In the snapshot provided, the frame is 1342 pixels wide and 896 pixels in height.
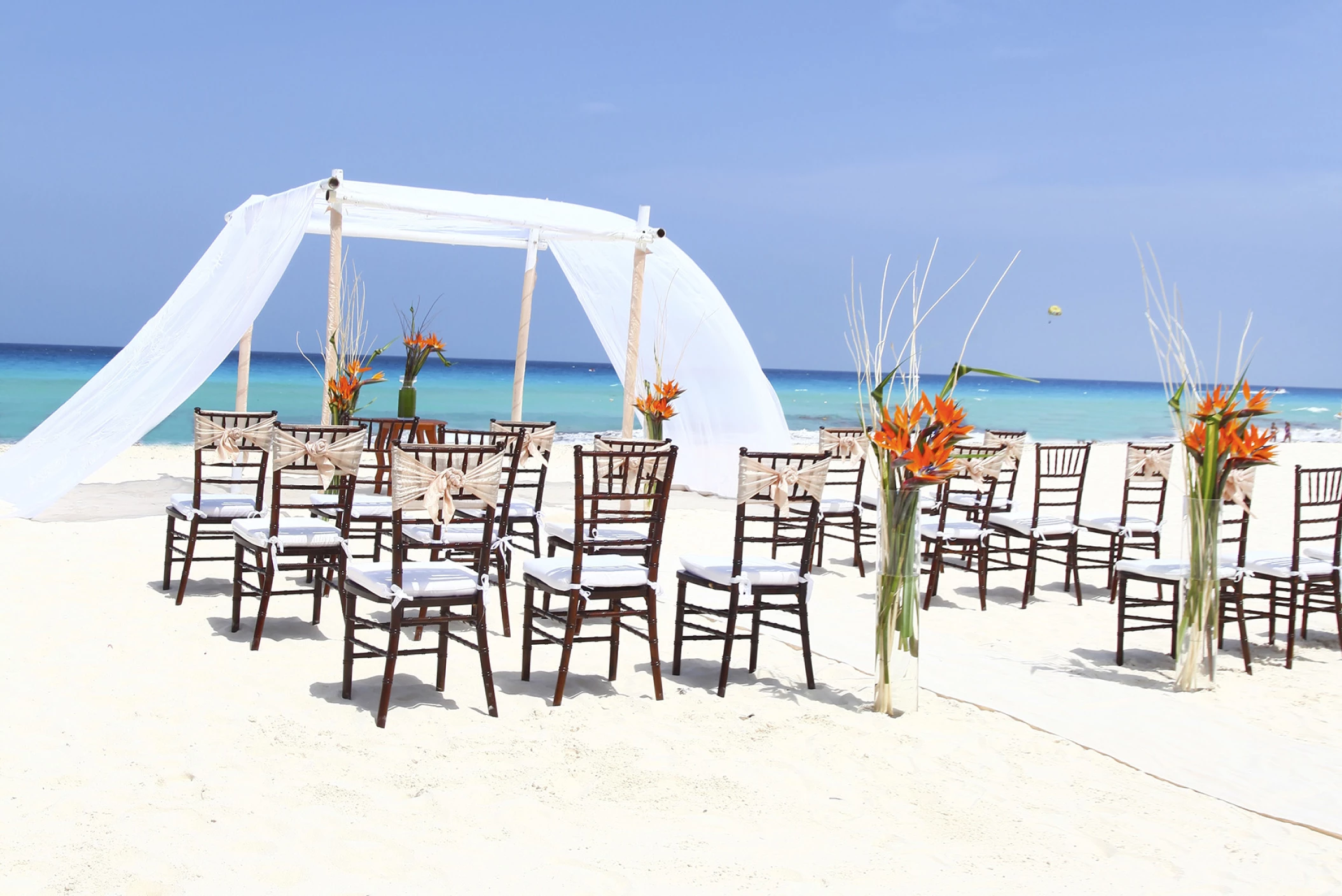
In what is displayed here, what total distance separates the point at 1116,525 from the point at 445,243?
20.0ft

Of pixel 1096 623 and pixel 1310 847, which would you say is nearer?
pixel 1310 847

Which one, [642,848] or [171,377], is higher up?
[171,377]

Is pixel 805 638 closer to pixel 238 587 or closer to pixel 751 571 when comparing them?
pixel 751 571

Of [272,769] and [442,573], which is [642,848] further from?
[442,573]

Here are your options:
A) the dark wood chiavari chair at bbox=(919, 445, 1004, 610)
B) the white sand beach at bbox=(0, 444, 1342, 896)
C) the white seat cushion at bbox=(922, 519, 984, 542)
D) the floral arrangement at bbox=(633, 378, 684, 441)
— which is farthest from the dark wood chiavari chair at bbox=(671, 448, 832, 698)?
the floral arrangement at bbox=(633, 378, 684, 441)

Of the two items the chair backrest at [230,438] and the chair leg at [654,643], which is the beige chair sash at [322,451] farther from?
the chair leg at [654,643]

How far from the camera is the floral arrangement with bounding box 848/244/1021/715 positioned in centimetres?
401

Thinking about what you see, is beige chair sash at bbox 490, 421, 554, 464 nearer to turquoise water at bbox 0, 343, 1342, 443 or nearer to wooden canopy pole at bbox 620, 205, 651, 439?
wooden canopy pole at bbox 620, 205, 651, 439

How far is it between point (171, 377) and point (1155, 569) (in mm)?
5910

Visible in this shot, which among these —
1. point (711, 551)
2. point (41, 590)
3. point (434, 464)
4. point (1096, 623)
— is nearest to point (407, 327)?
point (711, 551)

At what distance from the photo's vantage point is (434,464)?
3895 millimetres

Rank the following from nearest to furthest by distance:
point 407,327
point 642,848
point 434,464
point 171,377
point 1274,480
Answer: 1. point 642,848
2. point 434,464
3. point 171,377
4. point 407,327
5. point 1274,480

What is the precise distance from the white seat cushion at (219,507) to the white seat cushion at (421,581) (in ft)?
5.36

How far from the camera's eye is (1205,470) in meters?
4.61
